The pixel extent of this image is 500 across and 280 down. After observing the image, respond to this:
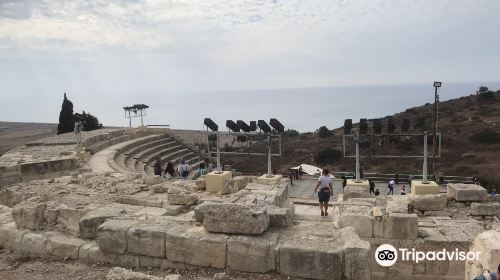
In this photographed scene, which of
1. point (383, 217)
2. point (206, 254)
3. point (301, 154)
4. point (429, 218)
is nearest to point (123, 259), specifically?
point (206, 254)

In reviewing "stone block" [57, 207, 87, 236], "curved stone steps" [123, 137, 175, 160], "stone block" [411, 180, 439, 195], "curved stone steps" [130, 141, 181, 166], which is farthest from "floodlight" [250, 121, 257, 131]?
"curved stone steps" [123, 137, 175, 160]

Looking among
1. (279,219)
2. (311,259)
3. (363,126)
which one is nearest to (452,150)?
(363,126)

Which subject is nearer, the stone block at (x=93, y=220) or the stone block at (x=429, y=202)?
the stone block at (x=93, y=220)

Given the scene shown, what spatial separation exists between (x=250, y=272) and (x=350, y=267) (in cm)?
134

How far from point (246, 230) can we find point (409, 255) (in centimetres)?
346

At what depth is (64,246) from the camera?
6.44 metres

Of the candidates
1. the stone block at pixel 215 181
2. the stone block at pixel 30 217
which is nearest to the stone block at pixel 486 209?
the stone block at pixel 215 181

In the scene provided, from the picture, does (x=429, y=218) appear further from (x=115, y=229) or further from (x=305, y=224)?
(x=115, y=229)

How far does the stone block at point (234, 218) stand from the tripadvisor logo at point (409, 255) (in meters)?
2.69

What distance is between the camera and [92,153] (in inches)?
853

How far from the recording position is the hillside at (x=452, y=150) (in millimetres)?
29688

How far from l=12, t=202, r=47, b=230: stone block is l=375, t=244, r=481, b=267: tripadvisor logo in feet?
20.1

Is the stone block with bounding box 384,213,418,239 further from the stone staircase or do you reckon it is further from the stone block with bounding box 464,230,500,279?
the stone staircase

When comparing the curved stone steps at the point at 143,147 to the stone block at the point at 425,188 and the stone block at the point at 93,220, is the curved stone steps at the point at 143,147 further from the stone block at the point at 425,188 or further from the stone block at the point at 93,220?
the stone block at the point at 425,188
